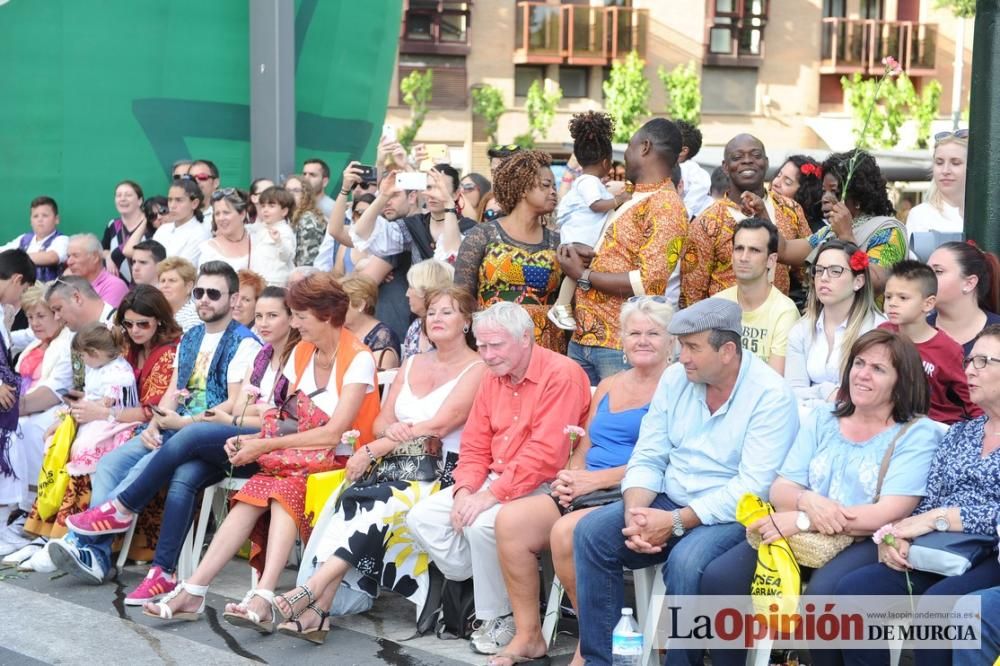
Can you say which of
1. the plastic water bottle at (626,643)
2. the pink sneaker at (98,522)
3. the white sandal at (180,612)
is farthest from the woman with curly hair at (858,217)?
the pink sneaker at (98,522)

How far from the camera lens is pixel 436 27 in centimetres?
3397

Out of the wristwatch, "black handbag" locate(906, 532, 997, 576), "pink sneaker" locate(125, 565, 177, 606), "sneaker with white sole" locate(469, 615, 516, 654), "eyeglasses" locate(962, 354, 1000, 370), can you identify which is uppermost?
"eyeglasses" locate(962, 354, 1000, 370)

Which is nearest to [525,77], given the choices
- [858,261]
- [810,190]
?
[810,190]

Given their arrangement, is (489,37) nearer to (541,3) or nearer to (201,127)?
(541,3)

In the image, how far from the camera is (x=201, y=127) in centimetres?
1117

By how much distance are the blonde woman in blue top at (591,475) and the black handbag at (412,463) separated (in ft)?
2.20

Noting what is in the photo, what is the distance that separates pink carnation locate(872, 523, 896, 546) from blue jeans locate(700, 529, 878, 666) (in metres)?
0.08

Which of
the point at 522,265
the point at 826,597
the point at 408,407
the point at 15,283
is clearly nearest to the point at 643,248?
the point at 522,265

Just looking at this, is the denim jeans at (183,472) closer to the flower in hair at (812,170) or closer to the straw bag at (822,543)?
the straw bag at (822,543)

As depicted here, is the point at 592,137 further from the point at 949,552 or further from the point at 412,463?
the point at 949,552

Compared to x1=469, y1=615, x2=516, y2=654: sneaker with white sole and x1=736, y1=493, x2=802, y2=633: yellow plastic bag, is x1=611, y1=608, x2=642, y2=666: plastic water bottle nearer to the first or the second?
x1=736, y1=493, x2=802, y2=633: yellow plastic bag

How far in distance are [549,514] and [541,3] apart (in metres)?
31.4

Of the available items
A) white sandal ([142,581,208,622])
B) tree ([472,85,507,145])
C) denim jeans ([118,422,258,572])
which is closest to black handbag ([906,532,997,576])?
white sandal ([142,581,208,622])

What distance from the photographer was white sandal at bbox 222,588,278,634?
5668 mm
